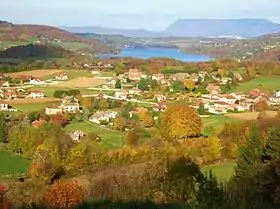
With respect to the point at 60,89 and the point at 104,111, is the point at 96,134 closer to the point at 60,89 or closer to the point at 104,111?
the point at 104,111

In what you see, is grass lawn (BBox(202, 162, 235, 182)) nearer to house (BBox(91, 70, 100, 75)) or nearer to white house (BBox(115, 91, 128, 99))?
white house (BBox(115, 91, 128, 99))

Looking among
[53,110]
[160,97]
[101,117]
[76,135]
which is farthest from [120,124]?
[160,97]

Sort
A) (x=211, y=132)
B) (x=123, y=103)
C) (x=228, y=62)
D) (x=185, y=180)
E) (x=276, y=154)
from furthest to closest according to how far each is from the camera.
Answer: (x=228, y=62) → (x=123, y=103) → (x=211, y=132) → (x=276, y=154) → (x=185, y=180)

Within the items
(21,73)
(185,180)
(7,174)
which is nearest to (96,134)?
(7,174)

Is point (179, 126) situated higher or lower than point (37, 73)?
higher

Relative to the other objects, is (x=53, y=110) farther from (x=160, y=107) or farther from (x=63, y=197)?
(x=63, y=197)

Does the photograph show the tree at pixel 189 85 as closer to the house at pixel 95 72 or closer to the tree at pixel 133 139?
the house at pixel 95 72

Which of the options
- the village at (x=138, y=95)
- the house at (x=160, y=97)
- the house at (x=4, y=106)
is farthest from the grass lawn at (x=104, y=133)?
the house at (x=160, y=97)
